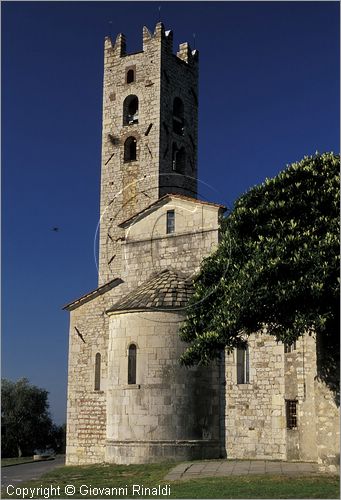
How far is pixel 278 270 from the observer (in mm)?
19984

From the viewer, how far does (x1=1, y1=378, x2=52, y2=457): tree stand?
42750 mm

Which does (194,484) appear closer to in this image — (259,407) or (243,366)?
(259,407)

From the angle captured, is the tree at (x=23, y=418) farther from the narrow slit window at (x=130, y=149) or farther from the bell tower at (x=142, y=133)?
the narrow slit window at (x=130, y=149)

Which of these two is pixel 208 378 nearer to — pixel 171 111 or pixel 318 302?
pixel 318 302

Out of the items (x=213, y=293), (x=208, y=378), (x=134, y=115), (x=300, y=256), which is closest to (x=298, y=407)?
(x=208, y=378)

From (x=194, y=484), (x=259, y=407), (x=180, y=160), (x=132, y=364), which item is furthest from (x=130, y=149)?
(x=194, y=484)

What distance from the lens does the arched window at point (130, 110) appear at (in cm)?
3983

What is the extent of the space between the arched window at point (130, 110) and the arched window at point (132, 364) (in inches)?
626

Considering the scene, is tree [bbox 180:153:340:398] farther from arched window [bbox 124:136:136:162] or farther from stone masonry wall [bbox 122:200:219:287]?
arched window [bbox 124:136:136:162]

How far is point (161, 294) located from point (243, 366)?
4.47 meters

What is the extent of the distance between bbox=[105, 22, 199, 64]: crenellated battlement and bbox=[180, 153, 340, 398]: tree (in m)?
21.0

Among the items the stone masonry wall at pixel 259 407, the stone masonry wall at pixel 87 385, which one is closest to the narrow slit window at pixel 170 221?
→ the stone masonry wall at pixel 87 385

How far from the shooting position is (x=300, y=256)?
1988 cm

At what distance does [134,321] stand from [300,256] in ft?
33.8
